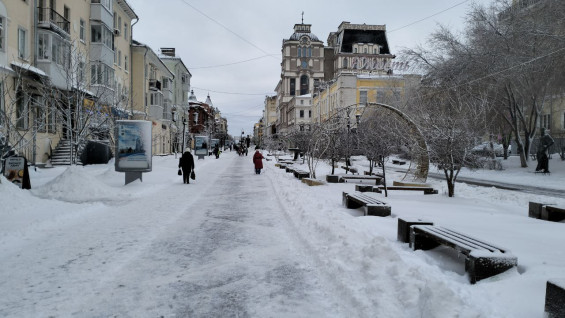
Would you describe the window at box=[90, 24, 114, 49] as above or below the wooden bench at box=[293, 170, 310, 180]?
above

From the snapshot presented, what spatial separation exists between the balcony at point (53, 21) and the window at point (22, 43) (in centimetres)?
110

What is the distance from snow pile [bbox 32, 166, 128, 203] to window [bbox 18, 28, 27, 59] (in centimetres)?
1220

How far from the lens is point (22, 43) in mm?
21125

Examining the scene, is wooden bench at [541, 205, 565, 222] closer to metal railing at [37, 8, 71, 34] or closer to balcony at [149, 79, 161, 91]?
metal railing at [37, 8, 71, 34]

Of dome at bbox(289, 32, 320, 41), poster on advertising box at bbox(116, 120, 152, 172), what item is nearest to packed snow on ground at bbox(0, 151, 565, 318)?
poster on advertising box at bbox(116, 120, 152, 172)

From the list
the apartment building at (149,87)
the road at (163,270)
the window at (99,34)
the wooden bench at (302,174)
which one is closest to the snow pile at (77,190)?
the road at (163,270)

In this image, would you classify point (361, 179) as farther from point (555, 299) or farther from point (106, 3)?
point (106, 3)

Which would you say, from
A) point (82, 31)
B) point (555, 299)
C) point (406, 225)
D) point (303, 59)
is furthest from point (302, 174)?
point (303, 59)

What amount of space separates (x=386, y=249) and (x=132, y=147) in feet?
41.0

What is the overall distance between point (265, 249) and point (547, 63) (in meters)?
20.1

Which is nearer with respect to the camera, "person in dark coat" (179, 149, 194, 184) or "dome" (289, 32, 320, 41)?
"person in dark coat" (179, 149, 194, 184)

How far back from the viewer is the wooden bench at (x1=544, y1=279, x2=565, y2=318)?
9.23 feet

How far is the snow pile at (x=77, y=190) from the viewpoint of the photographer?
1148cm

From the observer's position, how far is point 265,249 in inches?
243
